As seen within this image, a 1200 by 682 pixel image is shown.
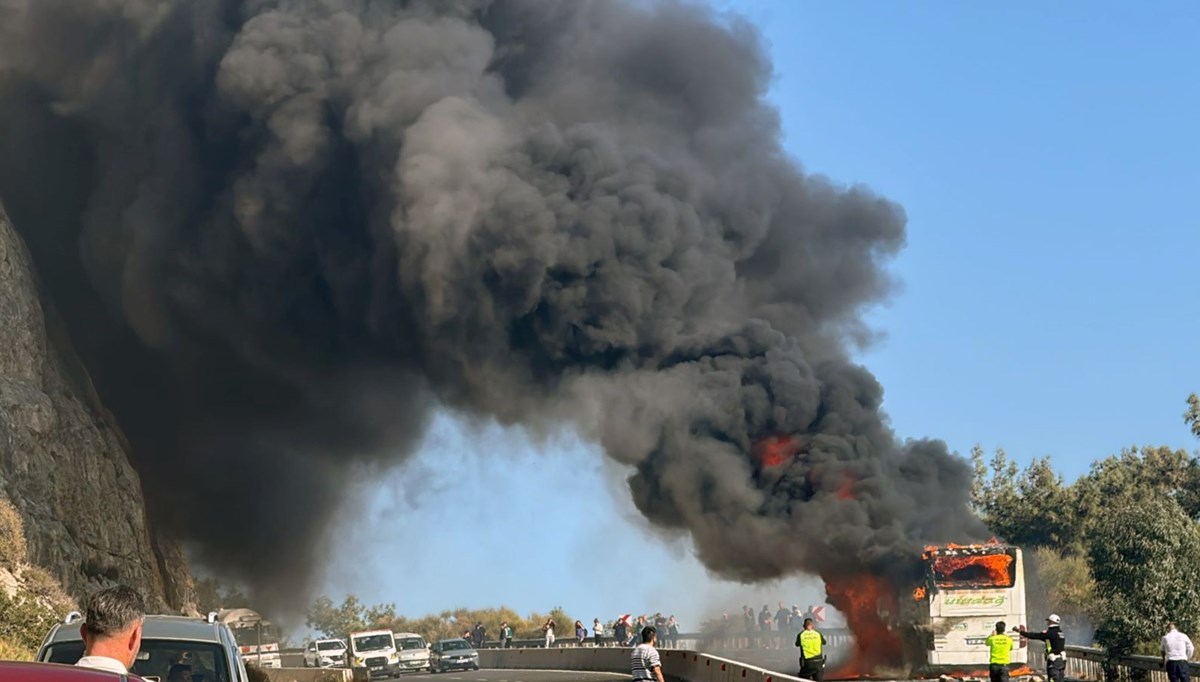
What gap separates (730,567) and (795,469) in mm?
3223

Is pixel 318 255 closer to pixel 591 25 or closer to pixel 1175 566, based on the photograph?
pixel 591 25

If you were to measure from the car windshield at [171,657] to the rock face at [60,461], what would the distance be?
2999 cm

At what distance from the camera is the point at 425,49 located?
137ft

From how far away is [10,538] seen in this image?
37094mm

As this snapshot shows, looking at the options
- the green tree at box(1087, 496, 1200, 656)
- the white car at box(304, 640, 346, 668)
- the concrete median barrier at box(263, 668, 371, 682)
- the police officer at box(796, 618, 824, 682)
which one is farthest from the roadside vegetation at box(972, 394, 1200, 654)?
the white car at box(304, 640, 346, 668)

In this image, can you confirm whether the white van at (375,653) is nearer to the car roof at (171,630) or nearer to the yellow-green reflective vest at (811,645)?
the yellow-green reflective vest at (811,645)

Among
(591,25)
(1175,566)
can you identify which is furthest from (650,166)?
(1175,566)

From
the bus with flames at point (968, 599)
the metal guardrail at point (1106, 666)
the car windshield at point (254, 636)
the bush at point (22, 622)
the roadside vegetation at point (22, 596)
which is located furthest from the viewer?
the car windshield at point (254, 636)

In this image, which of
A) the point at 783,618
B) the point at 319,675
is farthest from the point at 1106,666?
the point at 783,618

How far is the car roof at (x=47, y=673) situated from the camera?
4609 mm

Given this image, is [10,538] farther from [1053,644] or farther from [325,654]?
[1053,644]

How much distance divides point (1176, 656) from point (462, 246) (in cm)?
2188

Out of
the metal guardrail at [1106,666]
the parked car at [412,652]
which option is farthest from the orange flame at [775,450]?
the parked car at [412,652]

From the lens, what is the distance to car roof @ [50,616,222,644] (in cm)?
1089
